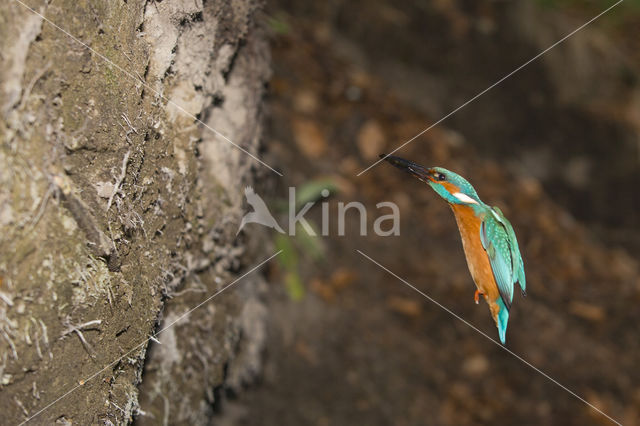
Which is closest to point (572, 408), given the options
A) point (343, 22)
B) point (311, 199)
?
point (311, 199)

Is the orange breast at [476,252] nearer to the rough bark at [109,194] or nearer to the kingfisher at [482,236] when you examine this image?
the kingfisher at [482,236]

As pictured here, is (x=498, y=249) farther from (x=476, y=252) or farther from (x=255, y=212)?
(x=255, y=212)

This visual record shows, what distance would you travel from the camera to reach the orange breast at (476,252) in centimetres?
109

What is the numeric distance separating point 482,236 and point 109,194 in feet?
2.84

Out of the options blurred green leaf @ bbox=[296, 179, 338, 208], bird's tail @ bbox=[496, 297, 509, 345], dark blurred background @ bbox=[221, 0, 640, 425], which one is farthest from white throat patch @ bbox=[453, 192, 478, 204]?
blurred green leaf @ bbox=[296, 179, 338, 208]

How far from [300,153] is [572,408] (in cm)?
249

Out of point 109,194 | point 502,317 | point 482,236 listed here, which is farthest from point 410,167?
point 109,194

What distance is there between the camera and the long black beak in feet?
3.38

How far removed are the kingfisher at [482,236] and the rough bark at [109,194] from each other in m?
0.70

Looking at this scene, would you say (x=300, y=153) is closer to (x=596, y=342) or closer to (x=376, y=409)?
(x=376, y=409)

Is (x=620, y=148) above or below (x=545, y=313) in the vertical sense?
above

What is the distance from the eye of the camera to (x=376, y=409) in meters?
3.12

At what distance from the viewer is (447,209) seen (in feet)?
12.2

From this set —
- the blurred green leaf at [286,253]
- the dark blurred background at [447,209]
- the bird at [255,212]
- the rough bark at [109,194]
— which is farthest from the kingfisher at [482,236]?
the blurred green leaf at [286,253]
